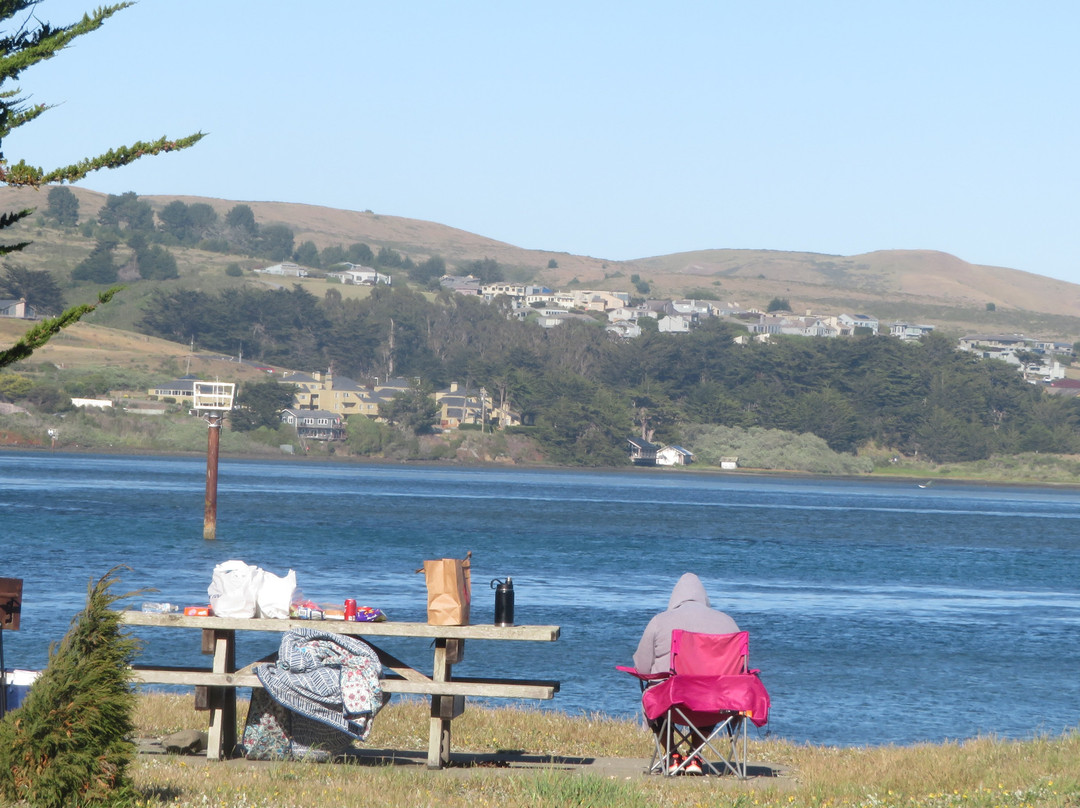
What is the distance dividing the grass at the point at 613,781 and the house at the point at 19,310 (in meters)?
136

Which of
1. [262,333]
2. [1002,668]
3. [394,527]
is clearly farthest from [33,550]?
[262,333]

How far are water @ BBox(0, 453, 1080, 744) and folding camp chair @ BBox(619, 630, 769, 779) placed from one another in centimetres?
662

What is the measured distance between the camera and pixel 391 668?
8711 mm

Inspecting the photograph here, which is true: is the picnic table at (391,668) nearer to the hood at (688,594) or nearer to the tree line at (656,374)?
the hood at (688,594)

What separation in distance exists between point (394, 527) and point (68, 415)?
3001 inches

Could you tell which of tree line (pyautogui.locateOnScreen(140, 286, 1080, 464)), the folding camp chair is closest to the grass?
the folding camp chair

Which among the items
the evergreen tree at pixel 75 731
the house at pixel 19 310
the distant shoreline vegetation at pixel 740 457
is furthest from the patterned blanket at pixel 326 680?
the house at pixel 19 310

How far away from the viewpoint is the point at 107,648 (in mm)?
6824

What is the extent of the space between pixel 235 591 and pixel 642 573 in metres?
31.2

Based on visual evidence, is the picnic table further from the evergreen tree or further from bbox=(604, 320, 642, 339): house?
bbox=(604, 320, 642, 339): house

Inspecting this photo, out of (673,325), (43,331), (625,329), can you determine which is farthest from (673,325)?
(43,331)

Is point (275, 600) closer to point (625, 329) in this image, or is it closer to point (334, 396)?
point (334, 396)

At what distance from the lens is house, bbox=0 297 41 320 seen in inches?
5448

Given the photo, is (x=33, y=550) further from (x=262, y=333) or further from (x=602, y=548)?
(x=262, y=333)
